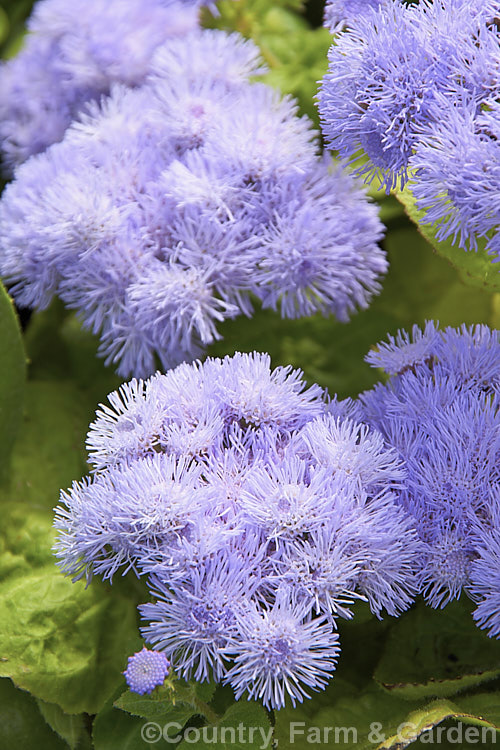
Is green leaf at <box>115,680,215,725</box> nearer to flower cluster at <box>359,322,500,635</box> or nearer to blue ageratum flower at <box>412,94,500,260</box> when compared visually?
flower cluster at <box>359,322,500,635</box>

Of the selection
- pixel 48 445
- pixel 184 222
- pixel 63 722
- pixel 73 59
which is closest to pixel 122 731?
pixel 63 722

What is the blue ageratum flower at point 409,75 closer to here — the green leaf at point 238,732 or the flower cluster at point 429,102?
the flower cluster at point 429,102

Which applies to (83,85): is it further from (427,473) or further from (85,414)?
(427,473)

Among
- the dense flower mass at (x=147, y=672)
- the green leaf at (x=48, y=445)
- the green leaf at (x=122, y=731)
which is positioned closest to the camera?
the dense flower mass at (x=147, y=672)

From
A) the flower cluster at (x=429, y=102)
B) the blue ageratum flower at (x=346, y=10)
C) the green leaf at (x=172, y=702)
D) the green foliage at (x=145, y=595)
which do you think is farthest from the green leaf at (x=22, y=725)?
the blue ageratum flower at (x=346, y=10)

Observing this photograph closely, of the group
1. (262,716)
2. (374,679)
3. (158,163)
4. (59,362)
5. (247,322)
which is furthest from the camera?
(59,362)

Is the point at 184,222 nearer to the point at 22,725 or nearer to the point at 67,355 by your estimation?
the point at 67,355

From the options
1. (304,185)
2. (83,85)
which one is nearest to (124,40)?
(83,85)
